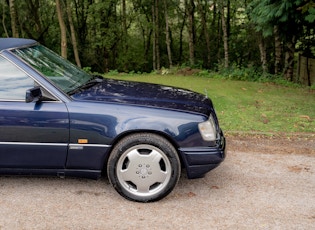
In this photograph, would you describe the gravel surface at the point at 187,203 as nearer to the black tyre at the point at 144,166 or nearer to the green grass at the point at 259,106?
the black tyre at the point at 144,166

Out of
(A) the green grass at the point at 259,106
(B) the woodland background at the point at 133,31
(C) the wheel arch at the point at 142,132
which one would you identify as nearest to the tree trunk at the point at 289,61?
(A) the green grass at the point at 259,106

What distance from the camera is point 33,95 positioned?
12.1 feet

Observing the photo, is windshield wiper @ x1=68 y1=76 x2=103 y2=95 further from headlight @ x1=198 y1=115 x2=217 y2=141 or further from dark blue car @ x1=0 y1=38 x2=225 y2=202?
headlight @ x1=198 y1=115 x2=217 y2=141

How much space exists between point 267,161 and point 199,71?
395 inches

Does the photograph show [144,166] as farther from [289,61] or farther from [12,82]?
[289,61]

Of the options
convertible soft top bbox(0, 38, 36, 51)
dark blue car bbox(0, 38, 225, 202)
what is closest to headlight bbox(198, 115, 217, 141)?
dark blue car bbox(0, 38, 225, 202)

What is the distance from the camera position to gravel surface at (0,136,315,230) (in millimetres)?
3547

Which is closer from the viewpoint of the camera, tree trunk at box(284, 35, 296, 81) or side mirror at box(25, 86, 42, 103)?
side mirror at box(25, 86, 42, 103)

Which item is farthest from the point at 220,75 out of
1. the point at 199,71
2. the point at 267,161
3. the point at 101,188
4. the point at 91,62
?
the point at 91,62

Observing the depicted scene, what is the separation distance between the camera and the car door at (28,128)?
380 centimetres

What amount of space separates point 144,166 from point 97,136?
1.93ft

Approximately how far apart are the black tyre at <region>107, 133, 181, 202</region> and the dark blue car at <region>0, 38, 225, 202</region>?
11 millimetres

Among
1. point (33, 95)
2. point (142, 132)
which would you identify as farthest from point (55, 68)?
point (142, 132)

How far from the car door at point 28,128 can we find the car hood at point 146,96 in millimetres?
351
